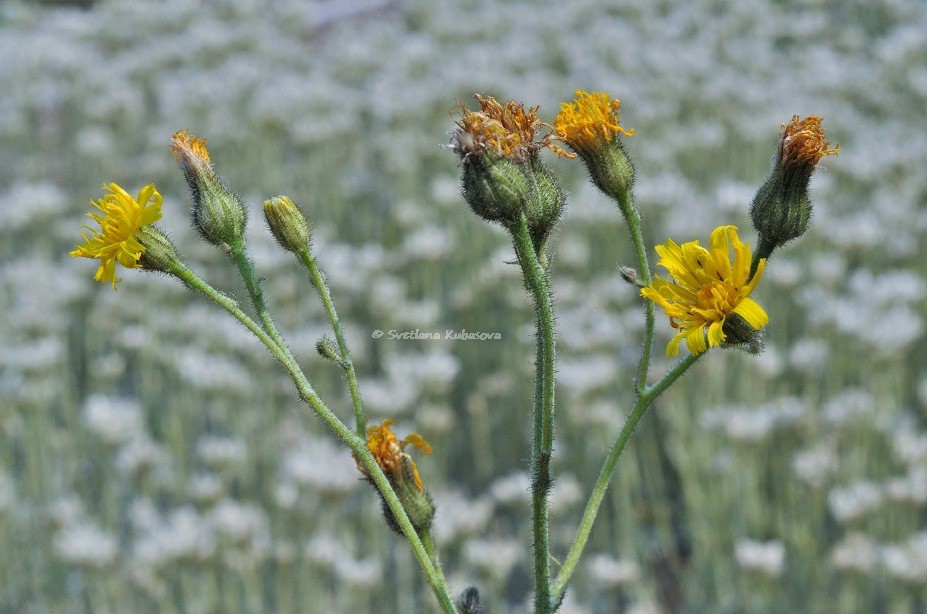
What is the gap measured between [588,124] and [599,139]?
0.07 ft

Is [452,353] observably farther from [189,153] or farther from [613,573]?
[189,153]

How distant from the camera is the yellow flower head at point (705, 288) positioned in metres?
0.90

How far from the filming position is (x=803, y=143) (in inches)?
42.4

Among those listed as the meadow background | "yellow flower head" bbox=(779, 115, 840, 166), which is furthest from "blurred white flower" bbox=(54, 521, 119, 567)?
"yellow flower head" bbox=(779, 115, 840, 166)

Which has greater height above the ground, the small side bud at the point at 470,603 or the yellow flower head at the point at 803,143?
the yellow flower head at the point at 803,143

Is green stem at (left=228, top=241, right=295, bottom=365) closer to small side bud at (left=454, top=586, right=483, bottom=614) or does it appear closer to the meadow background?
small side bud at (left=454, top=586, right=483, bottom=614)

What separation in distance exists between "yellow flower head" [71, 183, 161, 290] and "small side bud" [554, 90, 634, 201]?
421mm

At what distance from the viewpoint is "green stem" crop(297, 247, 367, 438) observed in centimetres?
91

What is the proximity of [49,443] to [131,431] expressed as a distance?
558 millimetres

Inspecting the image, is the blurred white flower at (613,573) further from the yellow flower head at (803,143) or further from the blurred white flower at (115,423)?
the yellow flower head at (803,143)

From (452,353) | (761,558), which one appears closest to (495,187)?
(761,558)

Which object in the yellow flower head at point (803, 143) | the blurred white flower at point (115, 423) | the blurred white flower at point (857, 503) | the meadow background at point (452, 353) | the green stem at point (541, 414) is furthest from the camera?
the blurred white flower at point (115, 423)

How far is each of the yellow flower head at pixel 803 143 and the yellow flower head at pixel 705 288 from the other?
0.20 m

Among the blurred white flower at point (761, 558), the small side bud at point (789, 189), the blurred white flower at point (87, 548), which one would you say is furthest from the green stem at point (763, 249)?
the blurred white flower at point (87, 548)
